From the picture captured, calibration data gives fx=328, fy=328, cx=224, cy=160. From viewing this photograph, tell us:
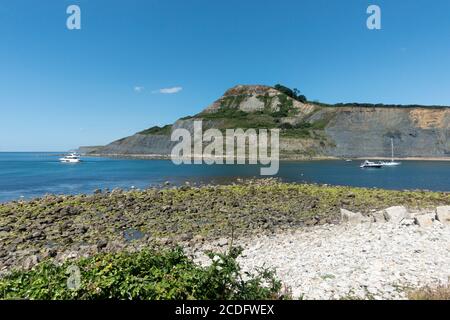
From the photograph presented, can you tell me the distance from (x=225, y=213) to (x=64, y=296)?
19.6 m

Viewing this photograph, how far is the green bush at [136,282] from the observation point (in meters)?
5.72

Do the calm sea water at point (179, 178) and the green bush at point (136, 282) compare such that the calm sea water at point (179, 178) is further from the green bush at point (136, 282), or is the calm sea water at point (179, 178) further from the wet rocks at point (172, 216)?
the green bush at point (136, 282)

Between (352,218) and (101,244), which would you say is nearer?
(101,244)

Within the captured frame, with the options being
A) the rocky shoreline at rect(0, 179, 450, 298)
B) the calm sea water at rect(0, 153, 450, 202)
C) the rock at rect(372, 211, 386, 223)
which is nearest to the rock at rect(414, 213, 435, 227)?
the rocky shoreline at rect(0, 179, 450, 298)

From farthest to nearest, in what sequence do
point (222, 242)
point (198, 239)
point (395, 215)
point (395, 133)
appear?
point (395, 133)
point (395, 215)
point (198, 239)
point (222, 242)

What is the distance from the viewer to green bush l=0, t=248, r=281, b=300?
18.8ft

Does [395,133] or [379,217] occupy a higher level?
[395,133]

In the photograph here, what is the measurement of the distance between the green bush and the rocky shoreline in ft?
9.02

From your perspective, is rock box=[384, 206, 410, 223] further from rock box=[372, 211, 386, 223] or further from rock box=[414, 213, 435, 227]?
rock box=[414, 213, 435, 227]

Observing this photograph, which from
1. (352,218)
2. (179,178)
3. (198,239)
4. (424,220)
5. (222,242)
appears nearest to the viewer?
(424,220)

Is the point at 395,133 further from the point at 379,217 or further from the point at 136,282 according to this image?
the point at 136,282

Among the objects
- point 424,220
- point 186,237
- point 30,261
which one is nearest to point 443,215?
point 424,220

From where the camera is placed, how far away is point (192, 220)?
74.9 feet

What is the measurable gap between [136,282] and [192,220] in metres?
16.8
